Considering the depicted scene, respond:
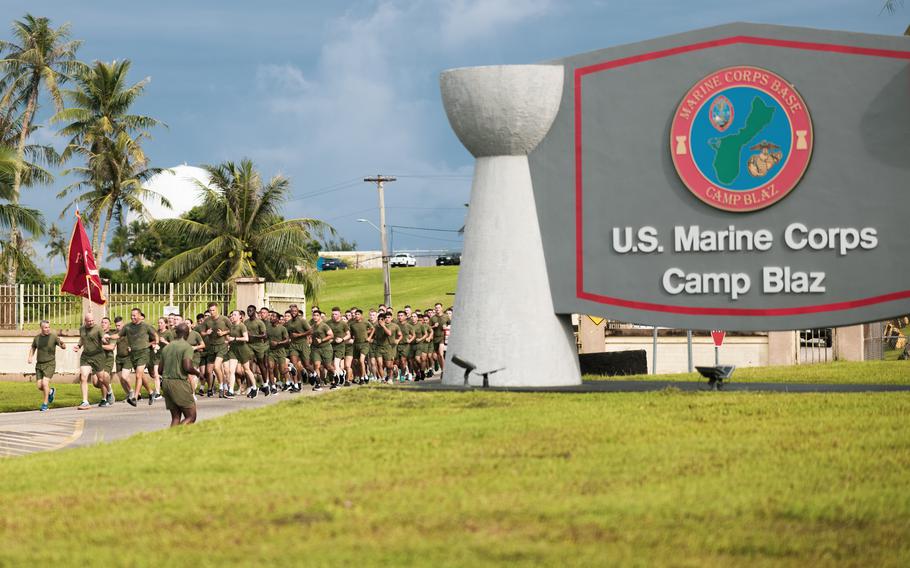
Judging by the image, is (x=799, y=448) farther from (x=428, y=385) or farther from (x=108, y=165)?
(x=108, y=165)

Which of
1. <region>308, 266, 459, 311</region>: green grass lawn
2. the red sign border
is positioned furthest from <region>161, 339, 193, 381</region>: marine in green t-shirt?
<region>308, 266, 459, 311</region>: green grass lawn

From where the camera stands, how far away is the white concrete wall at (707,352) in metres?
33.0

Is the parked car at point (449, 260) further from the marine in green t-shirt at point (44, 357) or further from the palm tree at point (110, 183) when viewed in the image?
the marine in green t-shirt at point (44, 357)

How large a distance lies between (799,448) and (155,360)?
16.2 metres

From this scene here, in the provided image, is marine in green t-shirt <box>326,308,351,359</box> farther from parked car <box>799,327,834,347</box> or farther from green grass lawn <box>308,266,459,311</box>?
green grass lawn <box>308,266,459,311</box>

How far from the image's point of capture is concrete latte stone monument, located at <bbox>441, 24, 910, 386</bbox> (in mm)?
17250

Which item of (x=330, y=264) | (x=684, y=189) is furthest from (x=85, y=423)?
(x=330, y=264)

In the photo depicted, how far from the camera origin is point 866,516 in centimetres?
841

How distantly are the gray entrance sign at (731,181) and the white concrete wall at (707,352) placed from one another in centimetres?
1508

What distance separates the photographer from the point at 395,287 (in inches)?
3029

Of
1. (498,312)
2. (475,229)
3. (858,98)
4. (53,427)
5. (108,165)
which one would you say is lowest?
(53,427)

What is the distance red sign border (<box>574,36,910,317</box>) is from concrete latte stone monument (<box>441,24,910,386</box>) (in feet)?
0.07

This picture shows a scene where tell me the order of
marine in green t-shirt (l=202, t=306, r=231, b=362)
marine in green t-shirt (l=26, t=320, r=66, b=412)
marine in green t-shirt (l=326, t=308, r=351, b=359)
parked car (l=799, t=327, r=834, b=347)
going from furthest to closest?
parked car (l=799, t=327, r=834, b=347), marine in green t-shirt (l=326, t=308, r=351, b=359), marine in green t-shirt (l=202, t=306, r=231, b=362), marine in green t-shirt (l=26, t=320, r=66, b=412)

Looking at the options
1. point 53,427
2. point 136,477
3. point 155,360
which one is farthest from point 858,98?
point 155,360
